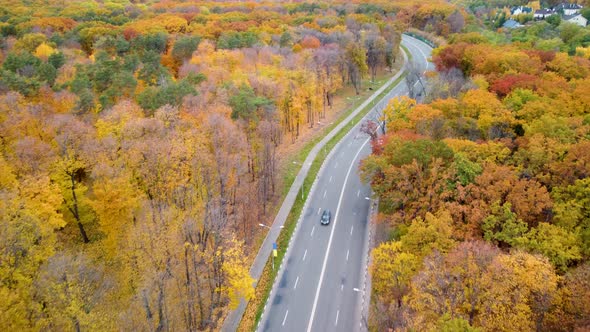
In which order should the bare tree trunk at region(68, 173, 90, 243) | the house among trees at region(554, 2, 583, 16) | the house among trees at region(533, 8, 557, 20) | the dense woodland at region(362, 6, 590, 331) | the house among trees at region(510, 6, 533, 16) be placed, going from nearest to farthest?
1. the dense woodland at region(362, 6, 590, 331)
2. the bare tree trunk at region(68, 173, 90, 243)
3. the house among trees at region(533, 8, 557, 20)
4. the house among trees at region(554, 2, 583, 16)
5. the house among trees at region(510, 6, 533, 16)

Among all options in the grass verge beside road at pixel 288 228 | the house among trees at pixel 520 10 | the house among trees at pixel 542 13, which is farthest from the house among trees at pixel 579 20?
the grass verge beside road at pixel 288 228

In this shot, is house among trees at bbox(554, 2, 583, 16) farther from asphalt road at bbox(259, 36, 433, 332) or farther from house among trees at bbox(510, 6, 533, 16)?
asphalt road at bbox(259, 36, 433, 332)

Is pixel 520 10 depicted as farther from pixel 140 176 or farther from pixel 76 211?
pixel 76 211

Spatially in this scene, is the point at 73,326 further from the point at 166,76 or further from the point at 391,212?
the point at 166,76

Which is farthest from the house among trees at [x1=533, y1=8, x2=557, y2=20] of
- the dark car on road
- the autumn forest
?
the dark car on road

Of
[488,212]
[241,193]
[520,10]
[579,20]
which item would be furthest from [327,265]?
[520,10]

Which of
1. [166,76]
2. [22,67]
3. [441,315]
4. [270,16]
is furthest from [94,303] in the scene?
[270,16]
